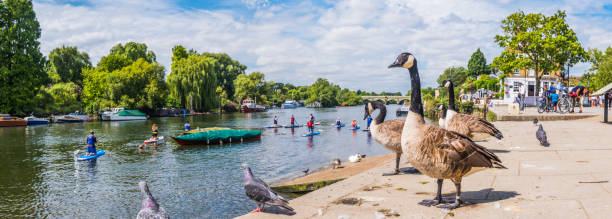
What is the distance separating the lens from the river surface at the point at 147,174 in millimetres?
14297

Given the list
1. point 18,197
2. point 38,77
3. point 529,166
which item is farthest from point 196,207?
point 38,77

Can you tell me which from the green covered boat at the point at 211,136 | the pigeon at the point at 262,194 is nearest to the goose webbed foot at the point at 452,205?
the pigeon at the point at 262,194

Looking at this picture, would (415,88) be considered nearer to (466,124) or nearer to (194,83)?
(466,124)

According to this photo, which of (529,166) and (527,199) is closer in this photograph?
(527,199)

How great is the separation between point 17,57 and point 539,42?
76.5 meters

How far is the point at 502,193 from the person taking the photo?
22.3 feet

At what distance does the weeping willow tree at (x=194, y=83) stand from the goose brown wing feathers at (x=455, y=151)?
80.6m

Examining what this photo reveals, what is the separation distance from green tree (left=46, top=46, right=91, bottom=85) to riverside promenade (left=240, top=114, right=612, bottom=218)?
301 feet

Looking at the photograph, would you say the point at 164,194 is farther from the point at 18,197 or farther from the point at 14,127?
the point at 14,127

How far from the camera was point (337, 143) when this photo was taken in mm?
32750

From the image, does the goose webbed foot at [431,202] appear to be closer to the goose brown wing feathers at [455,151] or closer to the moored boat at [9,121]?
the goose brown wing feathers at [455,151]

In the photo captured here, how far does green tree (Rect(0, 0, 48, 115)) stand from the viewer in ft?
194

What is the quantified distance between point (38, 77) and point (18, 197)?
5945cm

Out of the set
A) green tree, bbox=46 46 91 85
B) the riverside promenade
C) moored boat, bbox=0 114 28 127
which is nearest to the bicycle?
the riverside promenade
